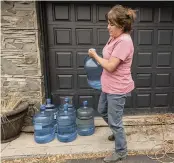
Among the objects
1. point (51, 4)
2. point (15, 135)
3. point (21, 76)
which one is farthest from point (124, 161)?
point (51, 4)

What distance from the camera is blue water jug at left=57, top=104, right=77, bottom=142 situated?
137 inches

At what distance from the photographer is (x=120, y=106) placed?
268cm

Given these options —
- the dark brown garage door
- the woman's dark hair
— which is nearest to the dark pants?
the woman's dark hair

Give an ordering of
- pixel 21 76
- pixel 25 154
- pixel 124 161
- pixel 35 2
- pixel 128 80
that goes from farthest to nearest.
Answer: pixel 21 76
pixel 35 2
pixel 25 154
pixel 124 161
pixel 128 80

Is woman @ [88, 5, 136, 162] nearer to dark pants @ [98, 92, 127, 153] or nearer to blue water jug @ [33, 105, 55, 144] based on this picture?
dark pants @ [98, 92, 127, 153]

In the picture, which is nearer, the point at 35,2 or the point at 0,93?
the point at 35,2

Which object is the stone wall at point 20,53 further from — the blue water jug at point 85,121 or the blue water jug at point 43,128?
the blue water jug at point 85,121

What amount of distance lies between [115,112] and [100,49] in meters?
1.51

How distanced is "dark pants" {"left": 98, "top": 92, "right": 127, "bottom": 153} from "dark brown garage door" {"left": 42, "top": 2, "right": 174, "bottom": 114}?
3.88 ft

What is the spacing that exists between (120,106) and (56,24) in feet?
5.89

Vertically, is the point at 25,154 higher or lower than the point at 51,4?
lower

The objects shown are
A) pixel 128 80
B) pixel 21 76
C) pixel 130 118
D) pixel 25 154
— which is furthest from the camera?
pixel 130 118

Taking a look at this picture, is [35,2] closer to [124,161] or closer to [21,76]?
[21,76]

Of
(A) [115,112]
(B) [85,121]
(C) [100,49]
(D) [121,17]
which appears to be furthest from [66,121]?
(D) [121,17]
